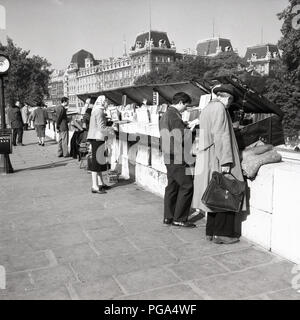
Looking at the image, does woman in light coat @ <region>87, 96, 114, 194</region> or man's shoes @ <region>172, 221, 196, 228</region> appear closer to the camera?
man's shoes @ <region>172, 221, 196, 228</region>

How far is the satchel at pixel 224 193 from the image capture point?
4.31 m

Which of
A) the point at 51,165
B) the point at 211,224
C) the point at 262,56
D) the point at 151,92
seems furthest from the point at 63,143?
the point at 262,56

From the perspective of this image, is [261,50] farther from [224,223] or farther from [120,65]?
[224,223]

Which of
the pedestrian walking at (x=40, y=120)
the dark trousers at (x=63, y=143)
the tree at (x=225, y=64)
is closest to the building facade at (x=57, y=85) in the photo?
the tree at (x=225, y=64)

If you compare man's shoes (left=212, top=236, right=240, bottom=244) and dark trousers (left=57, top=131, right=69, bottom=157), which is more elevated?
dark trousers (left=57, top=131, right=69, bottom=157)

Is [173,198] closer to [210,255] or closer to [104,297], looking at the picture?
[210,255]

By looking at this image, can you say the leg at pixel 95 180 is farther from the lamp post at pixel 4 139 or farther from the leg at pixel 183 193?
the lamp post at pixel 4 139

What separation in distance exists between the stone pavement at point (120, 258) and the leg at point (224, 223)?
0.16 meters

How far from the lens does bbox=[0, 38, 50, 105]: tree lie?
59188 mm

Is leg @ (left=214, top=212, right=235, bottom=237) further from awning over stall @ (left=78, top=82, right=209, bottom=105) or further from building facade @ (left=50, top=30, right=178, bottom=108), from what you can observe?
building facade @ (left=50, top=30, right=178, bottom=108)

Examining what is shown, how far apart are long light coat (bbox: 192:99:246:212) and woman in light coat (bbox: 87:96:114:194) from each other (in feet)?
9.46

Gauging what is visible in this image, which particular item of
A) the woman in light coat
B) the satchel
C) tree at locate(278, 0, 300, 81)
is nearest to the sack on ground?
the satchel

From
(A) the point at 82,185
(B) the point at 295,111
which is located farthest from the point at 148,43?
(A) the point at 82,185

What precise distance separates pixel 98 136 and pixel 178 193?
2.45 m
